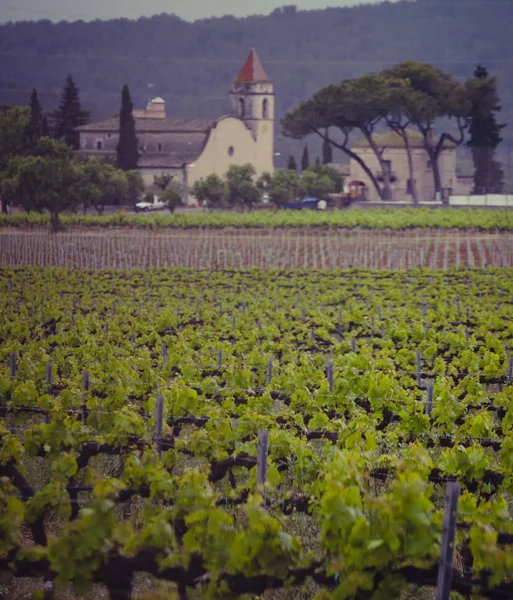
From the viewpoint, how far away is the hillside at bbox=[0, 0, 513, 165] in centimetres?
3038

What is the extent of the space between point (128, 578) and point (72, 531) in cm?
34

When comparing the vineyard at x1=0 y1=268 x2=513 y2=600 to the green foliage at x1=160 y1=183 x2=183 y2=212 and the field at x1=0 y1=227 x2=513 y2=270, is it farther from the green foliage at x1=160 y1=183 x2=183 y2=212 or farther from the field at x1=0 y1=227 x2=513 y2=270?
the green foliage at x1=160 y1=183 x2=183 y2=212

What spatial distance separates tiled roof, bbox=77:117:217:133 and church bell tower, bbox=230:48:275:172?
413 cm

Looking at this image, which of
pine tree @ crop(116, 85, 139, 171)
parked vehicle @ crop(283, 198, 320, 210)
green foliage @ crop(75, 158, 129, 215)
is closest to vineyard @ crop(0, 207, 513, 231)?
green foliage @ crop(75, 158, 129, 215)

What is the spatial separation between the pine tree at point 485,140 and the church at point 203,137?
9856mm

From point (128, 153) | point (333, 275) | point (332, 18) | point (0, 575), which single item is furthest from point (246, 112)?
point (0, 575)

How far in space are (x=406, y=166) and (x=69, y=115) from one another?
24.2 m

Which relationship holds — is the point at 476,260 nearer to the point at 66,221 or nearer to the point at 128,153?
the point at 66,221

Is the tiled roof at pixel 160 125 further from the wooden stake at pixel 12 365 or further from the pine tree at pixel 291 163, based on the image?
the wooden stake at pixel 12 365

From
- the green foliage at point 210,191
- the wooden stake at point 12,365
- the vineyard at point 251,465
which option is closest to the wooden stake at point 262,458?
the vineyard at point 251,465

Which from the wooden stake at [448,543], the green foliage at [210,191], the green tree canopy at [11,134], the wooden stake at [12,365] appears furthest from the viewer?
the green foliage at [210,191]

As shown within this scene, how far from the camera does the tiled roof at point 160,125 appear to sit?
119 ft

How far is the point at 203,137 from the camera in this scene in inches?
1916

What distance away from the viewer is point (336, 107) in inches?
1868
